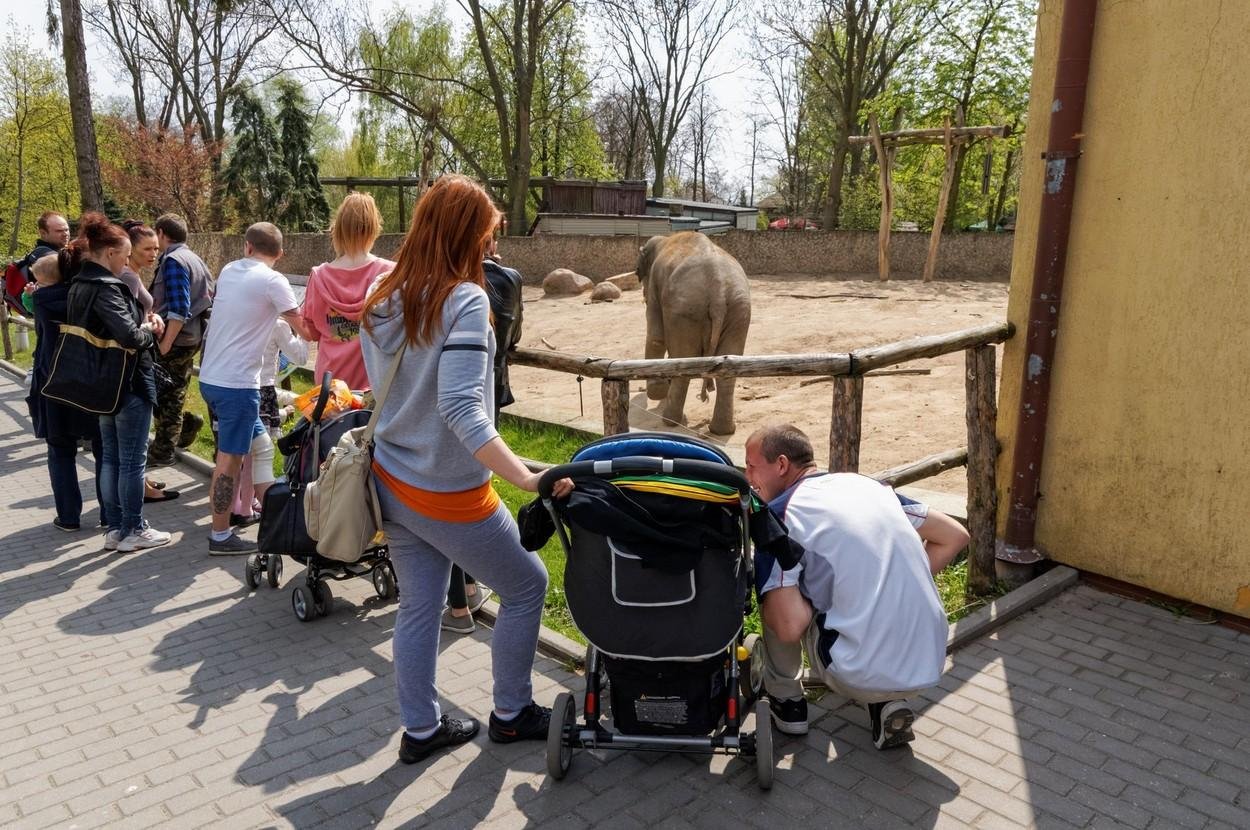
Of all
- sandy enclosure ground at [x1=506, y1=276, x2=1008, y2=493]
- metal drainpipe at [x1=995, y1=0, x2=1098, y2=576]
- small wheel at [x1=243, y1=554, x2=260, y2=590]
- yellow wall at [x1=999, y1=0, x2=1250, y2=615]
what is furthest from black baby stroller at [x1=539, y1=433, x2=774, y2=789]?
sandy enclosure ground at [x1=506, y1=276, x2=1008, y2=493]

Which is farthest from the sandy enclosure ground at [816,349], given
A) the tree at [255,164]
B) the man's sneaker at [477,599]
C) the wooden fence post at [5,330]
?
the tree at [255,164]

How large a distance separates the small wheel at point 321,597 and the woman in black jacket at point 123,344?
180 cm

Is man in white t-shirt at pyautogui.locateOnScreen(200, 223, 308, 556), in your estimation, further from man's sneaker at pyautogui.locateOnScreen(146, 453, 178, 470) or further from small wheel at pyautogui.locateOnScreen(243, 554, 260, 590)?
man's sneaker at pyautogui.locateOnScreen(146, 453, 178, 470)

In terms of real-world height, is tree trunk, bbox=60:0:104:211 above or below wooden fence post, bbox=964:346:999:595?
above

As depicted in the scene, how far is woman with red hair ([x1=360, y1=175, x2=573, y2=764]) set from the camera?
303 centimetres

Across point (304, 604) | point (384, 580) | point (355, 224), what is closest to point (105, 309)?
point (355, 224)

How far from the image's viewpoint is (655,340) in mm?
10773

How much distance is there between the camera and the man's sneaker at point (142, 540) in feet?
19.8

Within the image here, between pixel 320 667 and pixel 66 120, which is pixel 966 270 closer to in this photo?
pixel 320 667

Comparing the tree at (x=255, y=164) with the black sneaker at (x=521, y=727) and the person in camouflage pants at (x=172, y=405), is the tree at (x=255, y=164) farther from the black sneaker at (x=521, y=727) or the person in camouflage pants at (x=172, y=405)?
the black sneaker at (x=521, y=727)

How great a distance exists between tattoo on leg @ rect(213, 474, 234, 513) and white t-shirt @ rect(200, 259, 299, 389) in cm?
60

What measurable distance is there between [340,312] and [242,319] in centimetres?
86

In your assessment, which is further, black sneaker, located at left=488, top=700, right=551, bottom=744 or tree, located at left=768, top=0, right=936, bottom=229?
tree, located at left=768, top=0, right=936, bottom=229

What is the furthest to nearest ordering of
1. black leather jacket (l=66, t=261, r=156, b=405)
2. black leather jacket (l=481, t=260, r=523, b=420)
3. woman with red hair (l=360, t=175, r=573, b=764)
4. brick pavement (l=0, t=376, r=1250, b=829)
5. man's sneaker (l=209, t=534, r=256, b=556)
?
man's sneaker (l=209, t=534, r=256, b=556) < black leather jacket (l=66, t=261, r=156, b=405) < black leather jacket (l=481, t=260, r=523, b=420) < brick pavement (l=0, t=376, r=1250, b=829) < woman with red hair (l=360, t=175, r=573, b=764)
